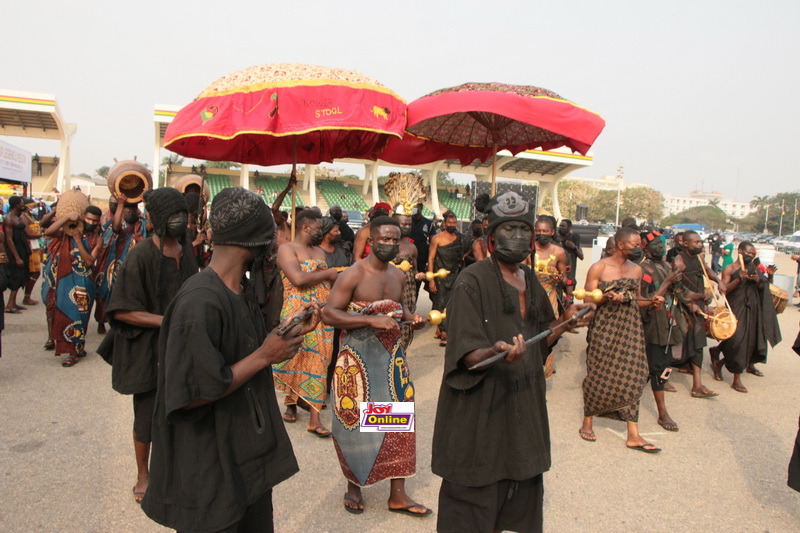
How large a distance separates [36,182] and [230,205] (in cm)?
5374

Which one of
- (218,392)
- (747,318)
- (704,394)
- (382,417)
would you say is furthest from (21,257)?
(747,318)

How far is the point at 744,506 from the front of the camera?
3996 millimetres

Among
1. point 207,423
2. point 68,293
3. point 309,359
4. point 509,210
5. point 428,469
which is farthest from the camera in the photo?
point 68,293

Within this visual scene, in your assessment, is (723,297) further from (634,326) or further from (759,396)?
(634,326)

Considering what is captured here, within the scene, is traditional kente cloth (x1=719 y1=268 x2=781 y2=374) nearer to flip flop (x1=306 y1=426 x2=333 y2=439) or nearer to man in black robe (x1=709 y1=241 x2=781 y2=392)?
man in black robe (x1=709 y1=241 x2=781 y2=392)

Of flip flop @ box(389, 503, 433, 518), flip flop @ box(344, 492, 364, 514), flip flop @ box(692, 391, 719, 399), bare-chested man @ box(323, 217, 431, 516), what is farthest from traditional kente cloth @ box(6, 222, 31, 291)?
flip flop @ box(692, 391, 719, 399)

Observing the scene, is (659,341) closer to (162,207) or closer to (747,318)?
(747,318)

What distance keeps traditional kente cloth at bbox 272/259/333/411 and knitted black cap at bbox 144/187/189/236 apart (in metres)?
1.84

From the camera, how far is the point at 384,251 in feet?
12.8

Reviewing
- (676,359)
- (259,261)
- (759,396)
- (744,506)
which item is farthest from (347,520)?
(759,396)

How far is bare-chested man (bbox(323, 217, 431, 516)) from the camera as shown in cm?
372

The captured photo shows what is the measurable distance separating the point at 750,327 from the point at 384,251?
548 cm

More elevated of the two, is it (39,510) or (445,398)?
(445,398)

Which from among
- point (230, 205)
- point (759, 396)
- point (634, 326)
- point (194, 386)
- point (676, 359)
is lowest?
point (759, 396)
